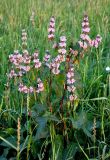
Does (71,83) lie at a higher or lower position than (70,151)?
higher

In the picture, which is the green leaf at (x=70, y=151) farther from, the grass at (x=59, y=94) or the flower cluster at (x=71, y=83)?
the flower cluster at (x=71, y=83)

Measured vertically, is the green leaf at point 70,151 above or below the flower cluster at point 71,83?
below

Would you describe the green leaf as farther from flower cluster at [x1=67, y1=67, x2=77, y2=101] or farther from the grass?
flower cluster at [x1=67, y1=67, x2=77, y2=101]

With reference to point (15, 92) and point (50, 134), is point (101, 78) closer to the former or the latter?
point (15, 92)

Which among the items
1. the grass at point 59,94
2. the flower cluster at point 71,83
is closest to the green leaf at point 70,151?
the grass at point 59,94

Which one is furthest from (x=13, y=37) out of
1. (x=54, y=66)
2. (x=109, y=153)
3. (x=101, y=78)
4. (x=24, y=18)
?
(x=109, y=153)

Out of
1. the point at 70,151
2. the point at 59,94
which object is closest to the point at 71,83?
the point at 59,94

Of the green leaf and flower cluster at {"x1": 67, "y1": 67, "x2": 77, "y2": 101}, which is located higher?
flower cluster at {"x1": 67, "y1": 67, "x2": 77, "y2": 101}

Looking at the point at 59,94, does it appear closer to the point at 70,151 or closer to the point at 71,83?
the point at 71,83

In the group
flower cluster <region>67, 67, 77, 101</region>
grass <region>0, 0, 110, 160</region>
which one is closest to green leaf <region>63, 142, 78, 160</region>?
grass <region>0, 0, 110, 160</region>

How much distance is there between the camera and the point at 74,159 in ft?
7.12

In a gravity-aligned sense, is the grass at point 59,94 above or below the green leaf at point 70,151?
above

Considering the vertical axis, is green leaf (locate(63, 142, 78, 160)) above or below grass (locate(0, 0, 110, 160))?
below

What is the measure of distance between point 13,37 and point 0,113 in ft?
4.91
